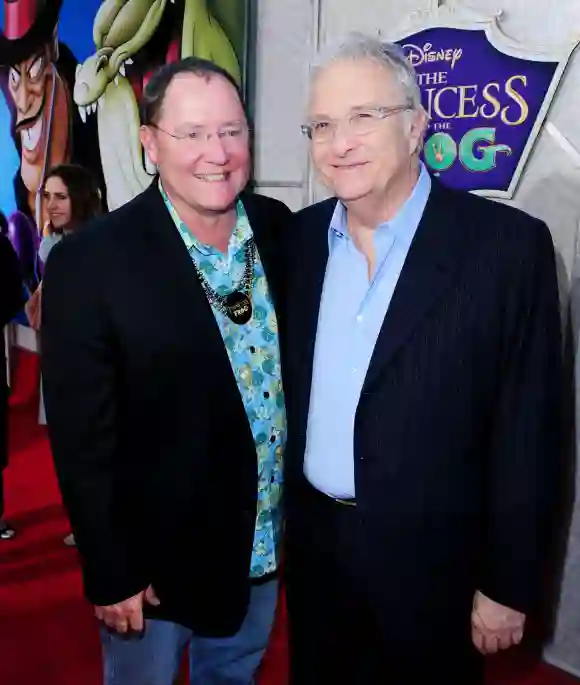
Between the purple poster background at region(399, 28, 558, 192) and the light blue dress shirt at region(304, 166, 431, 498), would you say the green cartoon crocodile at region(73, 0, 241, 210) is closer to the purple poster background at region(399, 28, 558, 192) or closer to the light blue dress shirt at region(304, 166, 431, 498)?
the purple poster background at region(399, 28, 558, 192)

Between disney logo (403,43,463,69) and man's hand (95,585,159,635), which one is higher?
disney logo (403,43,463,69)

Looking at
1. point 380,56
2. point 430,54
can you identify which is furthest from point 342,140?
point 430,54

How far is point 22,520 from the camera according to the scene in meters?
3.52

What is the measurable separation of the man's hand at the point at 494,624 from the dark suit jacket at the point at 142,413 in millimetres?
508

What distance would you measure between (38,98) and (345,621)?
3700 millimetres

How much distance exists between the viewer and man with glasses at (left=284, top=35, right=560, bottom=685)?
133cm

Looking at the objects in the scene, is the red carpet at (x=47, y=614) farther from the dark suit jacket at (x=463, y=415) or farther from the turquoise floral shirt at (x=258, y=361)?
the dark suit jacket at (x=463, y=415)

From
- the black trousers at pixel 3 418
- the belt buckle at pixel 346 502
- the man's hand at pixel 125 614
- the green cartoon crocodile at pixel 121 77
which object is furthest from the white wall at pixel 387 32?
the black trousers at pixel 3 418

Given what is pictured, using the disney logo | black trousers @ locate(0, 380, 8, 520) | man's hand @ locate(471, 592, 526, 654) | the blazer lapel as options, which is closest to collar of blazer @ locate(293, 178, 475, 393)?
the blazer lapel

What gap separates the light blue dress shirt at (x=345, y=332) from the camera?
4.68 feet

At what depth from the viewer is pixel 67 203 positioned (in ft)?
12.1

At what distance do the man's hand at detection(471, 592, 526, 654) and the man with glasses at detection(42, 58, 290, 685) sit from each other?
50 centimetres

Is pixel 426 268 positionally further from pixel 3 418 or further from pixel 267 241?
pixel 3 418

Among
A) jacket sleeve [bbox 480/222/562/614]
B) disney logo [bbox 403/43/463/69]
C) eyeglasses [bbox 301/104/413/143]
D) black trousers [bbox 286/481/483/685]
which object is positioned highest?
disney logo [bbox 403/43/463/69]
